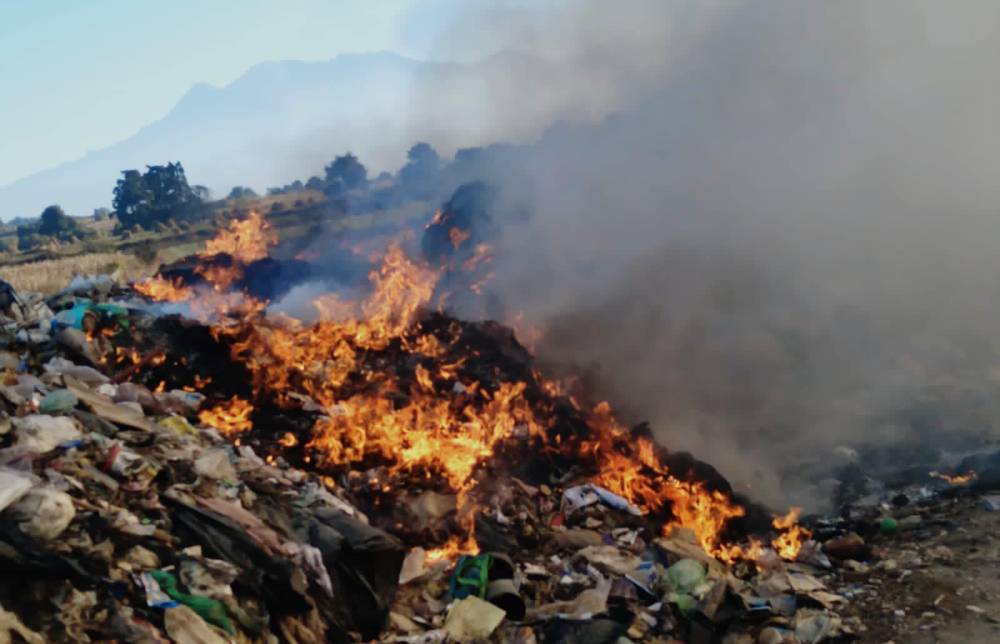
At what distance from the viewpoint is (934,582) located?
5824 millimetres

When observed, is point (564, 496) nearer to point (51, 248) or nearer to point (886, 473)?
point (886, 473)

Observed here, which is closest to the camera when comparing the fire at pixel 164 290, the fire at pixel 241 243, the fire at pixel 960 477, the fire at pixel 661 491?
the fire at pixel 661 491

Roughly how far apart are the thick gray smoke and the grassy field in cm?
908

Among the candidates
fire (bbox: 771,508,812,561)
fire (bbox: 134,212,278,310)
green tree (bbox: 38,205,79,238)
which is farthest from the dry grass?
green tree (bbox: 38,205,79,238)

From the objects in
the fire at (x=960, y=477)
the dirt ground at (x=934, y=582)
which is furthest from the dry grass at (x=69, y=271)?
the fire at (x=960, y=477)

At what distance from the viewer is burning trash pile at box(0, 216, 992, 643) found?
4152mm

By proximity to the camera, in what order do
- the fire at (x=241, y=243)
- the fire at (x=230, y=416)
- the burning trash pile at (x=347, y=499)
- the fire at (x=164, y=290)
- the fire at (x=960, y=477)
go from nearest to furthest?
the burning trash pile at (x=347, y=499) < the fire at (x=230, y=416) < the fire at (x=960, y=477) < the fire at (x=164, y=290) < the fire at (x=241, y=243)

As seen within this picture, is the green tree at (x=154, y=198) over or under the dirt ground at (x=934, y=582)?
over

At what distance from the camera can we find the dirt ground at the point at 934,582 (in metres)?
5.11

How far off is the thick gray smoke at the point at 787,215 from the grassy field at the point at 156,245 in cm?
908

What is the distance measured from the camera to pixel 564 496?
7.39 metres

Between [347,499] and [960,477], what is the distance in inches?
297

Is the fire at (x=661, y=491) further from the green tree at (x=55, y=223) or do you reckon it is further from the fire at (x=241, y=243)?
the green tree at (x=55, y=223)

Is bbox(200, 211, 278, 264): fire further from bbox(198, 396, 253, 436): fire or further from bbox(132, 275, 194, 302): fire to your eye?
bbox(198, 396, 253, 436): fire
